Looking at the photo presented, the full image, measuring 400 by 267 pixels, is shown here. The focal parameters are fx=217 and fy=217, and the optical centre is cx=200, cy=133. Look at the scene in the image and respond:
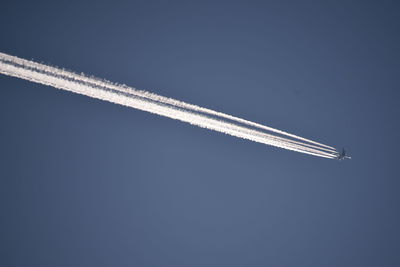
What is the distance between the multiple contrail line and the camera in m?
4.14

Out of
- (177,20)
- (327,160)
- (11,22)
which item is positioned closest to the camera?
(11,22)

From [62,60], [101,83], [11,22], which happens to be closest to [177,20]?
[101,83]

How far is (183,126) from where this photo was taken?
4887mm

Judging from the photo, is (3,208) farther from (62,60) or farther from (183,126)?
(183,126)

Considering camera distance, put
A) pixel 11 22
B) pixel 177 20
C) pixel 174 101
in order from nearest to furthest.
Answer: pixel 11 22 → pixel 174 101 → pixel 177 20

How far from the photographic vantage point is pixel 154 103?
4.58 metres

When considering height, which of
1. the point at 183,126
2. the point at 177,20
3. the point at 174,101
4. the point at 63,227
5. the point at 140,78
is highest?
the point at 177,20

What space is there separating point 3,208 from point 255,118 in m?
5.92

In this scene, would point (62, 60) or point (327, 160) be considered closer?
point (62, 60)

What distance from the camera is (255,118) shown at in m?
5.25

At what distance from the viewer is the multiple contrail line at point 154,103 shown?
4.14 m

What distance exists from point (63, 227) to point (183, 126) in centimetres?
352

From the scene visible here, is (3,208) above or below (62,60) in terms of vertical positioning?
below

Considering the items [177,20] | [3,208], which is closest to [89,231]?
[3,208]
